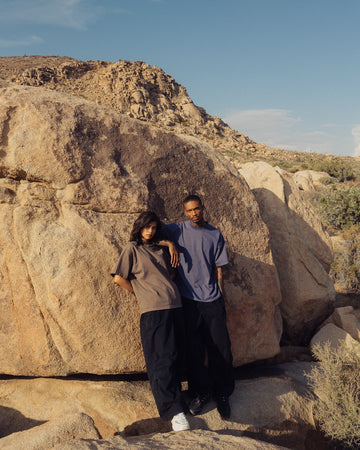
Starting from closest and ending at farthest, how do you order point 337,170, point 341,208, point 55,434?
point 55,434 < point 341,208 < point 337,170

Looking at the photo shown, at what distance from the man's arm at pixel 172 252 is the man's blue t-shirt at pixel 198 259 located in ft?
0.44

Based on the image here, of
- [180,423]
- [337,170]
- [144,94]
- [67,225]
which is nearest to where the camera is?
[180,423]

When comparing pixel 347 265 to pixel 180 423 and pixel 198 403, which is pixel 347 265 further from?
pixel 180 423

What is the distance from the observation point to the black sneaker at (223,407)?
3793mm

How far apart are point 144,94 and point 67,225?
3521cm

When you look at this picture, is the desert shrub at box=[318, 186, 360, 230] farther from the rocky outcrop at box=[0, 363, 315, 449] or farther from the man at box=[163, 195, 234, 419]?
the man at box=[163, 195, 234, 419]

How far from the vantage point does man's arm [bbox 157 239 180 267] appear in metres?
3.82

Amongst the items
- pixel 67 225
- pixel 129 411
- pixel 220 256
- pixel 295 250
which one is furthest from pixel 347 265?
pixel 67 225

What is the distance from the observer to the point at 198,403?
3.79m

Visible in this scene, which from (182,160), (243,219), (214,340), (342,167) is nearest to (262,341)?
(214,340)

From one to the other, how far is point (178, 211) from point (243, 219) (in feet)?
3.17

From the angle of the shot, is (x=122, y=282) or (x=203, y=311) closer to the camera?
(x=122, y=282)

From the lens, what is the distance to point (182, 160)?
4.78 metres

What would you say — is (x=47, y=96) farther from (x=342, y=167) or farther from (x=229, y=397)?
(x=342, y=167)
